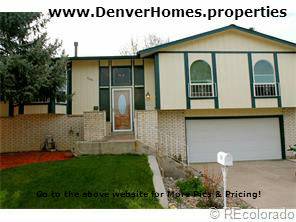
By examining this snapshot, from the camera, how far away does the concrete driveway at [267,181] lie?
5.93 meters

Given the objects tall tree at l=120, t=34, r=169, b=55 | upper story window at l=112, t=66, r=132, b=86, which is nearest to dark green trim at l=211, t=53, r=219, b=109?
upper story window at l=112, t=66, r=132, b=86

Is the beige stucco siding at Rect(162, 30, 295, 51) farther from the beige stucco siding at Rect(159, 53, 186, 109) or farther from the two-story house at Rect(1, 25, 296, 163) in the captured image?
the beige stucco siding at Rect(159, 53, 186, 109)

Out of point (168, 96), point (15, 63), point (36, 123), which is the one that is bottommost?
point (36, 123)

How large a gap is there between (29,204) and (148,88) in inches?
318

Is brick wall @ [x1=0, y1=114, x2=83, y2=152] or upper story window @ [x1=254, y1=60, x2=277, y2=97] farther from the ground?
upper story window @ [x1=254, y1=60, x2=277, y2=97]

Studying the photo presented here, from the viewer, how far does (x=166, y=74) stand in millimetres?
10547

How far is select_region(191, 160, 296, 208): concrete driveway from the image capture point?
5.93 metres

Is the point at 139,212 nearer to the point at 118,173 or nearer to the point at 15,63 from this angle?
the point at 118,173

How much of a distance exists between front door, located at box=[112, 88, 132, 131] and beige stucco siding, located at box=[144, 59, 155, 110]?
0.90 m

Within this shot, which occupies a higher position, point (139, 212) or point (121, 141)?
point (121, 141)

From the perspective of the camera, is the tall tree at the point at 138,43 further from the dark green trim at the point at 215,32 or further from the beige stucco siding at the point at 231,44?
the dark green trim at the point at 215,32

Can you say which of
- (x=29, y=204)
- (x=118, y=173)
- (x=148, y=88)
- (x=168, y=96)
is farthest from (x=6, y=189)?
(x=148, y=88)

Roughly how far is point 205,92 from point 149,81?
9.32 feet

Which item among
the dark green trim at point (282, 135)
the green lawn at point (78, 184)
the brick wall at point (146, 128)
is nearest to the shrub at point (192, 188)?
the green lawn at point (78, 184)
